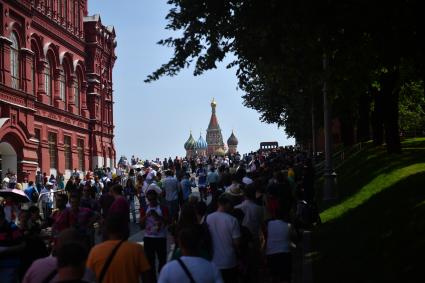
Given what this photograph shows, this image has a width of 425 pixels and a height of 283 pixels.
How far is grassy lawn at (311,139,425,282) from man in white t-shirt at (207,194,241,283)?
277cm

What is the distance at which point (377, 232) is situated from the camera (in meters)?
13.4

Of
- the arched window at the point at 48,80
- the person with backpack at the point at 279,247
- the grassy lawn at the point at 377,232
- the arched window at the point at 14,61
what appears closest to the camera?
the person with backpack at the point at 279,247

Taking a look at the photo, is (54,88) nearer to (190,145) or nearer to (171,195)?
(171,195)

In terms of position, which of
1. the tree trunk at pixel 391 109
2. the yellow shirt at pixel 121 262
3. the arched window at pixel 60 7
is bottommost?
the yellow shirt at pixel 121 262

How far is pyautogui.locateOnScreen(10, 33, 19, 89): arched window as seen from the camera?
122ft

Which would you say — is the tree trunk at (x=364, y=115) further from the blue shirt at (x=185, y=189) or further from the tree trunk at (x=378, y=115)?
the blue shirt at (x=185, y=189)

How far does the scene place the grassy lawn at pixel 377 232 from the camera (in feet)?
35.2

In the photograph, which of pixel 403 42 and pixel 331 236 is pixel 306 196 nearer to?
pixel 331 236

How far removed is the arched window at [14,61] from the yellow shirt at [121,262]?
32.9 meters

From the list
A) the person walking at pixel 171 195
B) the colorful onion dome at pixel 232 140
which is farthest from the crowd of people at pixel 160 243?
the colorful onion dome at pixel 232 140

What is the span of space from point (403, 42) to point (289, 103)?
24.4 m

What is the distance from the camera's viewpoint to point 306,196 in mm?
18312

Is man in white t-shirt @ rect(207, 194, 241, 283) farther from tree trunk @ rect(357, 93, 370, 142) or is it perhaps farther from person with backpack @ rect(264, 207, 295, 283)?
tree trunk @ rect(357, 93, 370, 142)

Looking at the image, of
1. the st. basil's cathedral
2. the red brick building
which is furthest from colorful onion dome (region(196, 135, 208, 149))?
the red brick building
